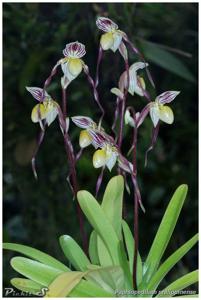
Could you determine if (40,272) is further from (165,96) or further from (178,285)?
(165,96)

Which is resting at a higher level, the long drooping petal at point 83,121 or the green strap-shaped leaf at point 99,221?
the long drooping petal at point 83,121

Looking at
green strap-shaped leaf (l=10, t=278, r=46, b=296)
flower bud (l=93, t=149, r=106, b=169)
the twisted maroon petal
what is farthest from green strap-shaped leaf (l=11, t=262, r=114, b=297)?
the twisted maroon petal

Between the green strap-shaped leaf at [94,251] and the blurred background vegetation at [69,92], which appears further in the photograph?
the blurred background vegetation at [69,92]

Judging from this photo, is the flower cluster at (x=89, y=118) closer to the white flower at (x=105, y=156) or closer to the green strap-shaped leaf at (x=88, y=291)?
the white flower at (x=105, y=156)

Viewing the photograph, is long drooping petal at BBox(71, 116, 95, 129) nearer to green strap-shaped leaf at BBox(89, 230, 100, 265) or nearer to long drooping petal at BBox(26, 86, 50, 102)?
long drooping petal at BBox(26, 86, 50, 102)

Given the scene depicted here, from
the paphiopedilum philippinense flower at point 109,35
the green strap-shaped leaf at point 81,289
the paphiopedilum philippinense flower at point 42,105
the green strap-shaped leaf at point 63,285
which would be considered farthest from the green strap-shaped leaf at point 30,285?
the paphiopedilum philippinense flower at point 109,35

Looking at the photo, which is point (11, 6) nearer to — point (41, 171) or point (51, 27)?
point (51, 27)

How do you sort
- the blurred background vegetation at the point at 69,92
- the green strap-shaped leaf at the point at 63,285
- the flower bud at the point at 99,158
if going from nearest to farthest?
the green strap-shaped leaf at the point at 63,285
the flower bud at the point at 99,158
the blurred background vegetation at the point at 69,92

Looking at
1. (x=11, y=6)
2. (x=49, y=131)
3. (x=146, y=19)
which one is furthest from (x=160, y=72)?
(x=11, y=6)
